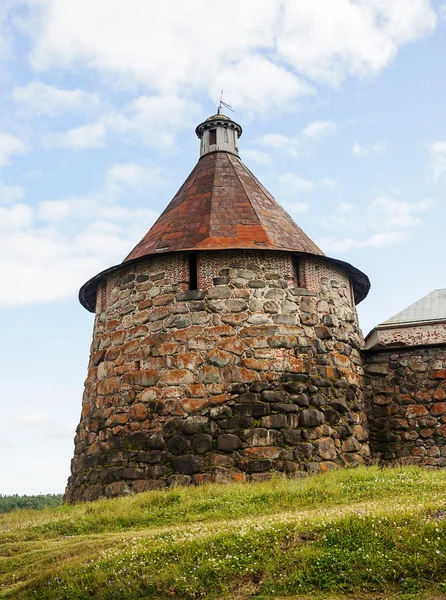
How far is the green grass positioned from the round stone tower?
6.84ft

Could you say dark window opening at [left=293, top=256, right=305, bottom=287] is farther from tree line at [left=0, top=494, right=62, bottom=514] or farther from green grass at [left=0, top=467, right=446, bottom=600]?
tree line at [left=0, top=494, right=62, bottom=514]

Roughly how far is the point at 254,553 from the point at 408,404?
20.7ft

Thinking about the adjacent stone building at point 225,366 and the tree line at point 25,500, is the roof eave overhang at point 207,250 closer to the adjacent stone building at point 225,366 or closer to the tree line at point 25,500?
the adjacent stone building at point 225,366

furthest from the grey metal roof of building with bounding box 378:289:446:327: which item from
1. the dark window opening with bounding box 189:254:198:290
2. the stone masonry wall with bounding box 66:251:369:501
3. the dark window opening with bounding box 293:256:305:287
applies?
the dark window opening with bounding box 189:254:198:290

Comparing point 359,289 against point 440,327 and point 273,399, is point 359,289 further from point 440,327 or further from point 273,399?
point 273,399

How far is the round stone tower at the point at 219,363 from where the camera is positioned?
9.34 meters

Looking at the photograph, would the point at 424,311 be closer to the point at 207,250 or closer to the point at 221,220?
the point at 221,220

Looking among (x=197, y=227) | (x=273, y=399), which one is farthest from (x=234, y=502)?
(x=197, y=227)

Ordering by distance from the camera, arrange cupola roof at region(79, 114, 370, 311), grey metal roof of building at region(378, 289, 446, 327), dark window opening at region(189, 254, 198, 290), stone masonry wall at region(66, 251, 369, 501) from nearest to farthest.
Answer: stone masonry wall at region(66, 251, 369, 501), dark window opening at region(189, 254, 198, 290), cupola roof at region(79, 114, 370, 311), grey metal roof of building at region(378, 289, 446, 327)

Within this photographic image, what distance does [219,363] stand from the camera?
31.7 ft

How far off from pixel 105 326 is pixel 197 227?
7.70ft

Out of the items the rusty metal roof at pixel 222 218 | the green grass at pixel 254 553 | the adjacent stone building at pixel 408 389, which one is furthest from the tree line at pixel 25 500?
the green grass at pixel 254 553

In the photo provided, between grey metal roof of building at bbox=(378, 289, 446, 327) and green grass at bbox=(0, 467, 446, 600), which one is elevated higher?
grey metal roof of building at bbox=(378, 289, 446, 327)

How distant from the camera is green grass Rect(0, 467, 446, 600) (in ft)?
15.3
